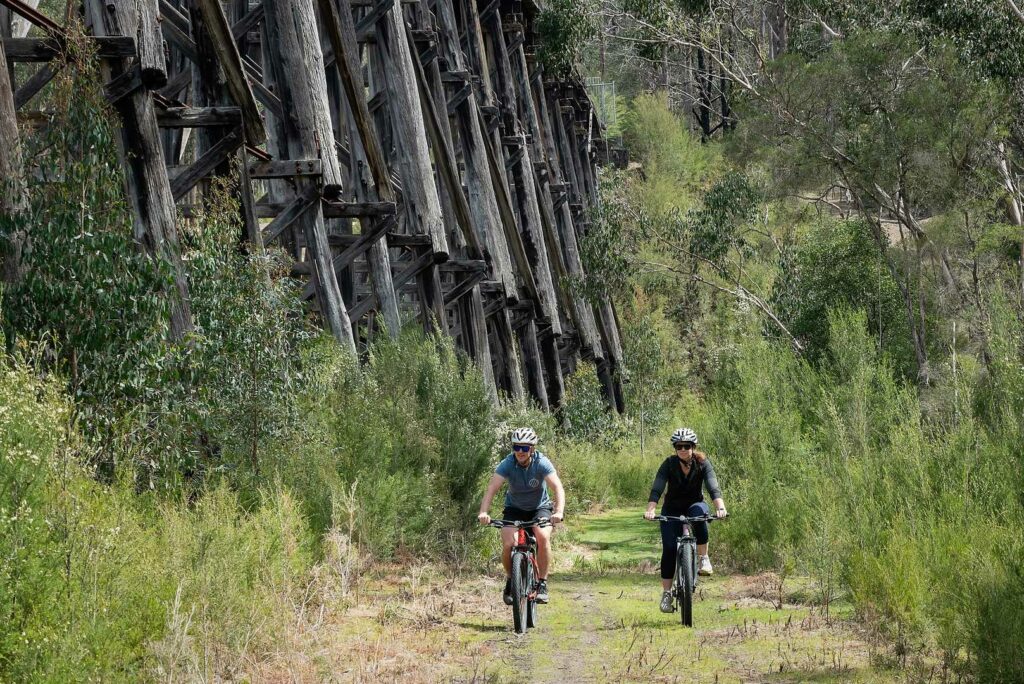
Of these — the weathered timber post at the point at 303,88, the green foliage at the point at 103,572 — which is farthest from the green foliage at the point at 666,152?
the green foliage at the point at 103,572

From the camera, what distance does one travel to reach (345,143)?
1569 centimetres

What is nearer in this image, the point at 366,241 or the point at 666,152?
the point at 366,241

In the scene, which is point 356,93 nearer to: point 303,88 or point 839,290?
point 303,88

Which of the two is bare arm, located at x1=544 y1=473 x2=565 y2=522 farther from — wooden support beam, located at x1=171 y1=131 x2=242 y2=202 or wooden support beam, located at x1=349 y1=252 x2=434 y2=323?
wooden support beam, located at x1=349 y1=252 x2=434 y2=323

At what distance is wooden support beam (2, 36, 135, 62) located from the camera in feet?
25.1

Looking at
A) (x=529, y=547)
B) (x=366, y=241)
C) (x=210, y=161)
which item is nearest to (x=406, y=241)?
(x=366, y=241)

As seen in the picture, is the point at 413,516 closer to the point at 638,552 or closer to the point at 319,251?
the point at 319,251

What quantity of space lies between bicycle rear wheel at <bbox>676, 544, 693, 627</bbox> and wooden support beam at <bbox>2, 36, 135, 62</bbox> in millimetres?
4352

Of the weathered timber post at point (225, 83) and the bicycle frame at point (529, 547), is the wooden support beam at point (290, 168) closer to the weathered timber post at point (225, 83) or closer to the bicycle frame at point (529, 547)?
the weathered timber post at point (225, 83)

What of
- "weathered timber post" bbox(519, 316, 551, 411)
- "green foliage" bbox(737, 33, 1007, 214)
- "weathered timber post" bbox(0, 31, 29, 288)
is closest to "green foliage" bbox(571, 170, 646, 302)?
"green foliage" bbox(737, 33, 1007, 214)

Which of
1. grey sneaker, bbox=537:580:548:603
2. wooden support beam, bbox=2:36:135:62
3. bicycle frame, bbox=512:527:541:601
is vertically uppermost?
wooden support beam, bbox=2:36:135:62

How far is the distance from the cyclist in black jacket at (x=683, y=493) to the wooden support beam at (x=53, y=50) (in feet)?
13.2

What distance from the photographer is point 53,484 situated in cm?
528

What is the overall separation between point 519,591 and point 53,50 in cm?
399
